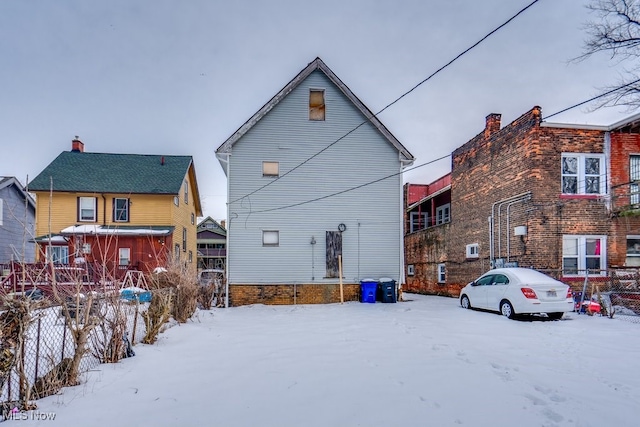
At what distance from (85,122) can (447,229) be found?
65.0 feet

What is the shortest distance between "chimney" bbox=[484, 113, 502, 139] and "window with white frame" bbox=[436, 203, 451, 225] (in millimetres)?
6889

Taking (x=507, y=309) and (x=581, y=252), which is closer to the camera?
(x=507, y=309)

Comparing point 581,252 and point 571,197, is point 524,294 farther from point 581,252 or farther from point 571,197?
point 571,197

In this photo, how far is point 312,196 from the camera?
46.8 ft

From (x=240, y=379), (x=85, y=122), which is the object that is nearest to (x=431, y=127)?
(x=240, y=379)

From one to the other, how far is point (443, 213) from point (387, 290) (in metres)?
9.91

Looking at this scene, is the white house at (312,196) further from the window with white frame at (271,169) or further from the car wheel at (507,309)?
the car wheel at (507,309)

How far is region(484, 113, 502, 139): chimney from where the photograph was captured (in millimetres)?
15094

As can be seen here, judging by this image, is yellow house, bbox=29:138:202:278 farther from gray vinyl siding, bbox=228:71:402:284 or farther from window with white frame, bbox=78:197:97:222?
gray vinyl siding, bbox=228:71:402:284

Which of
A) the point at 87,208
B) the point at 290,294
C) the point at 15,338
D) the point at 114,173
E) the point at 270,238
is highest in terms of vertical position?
the point at 114,173

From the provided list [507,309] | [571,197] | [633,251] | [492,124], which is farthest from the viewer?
[492,124]

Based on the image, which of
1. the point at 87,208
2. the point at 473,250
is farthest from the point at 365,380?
the point at 87,208

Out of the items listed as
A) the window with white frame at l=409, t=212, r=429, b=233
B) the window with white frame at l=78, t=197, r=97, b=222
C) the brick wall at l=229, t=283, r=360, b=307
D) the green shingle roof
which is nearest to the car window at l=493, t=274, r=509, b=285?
the brick wall at l=229, t=283, r=360, b=307

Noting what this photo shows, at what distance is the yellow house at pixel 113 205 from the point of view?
19125 millimetres
